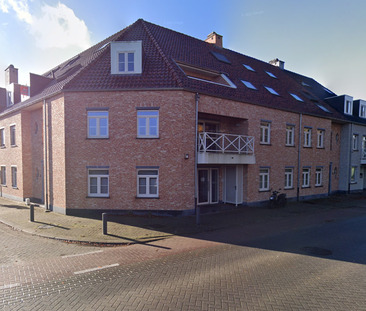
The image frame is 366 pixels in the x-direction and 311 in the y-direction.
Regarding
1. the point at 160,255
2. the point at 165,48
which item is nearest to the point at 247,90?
the point at 165,48

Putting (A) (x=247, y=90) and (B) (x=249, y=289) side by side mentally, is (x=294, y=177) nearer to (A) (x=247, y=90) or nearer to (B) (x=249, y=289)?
(A) (x=247, y=90)

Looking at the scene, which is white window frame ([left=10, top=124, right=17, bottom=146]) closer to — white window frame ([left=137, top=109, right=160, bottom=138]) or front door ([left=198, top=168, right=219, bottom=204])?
white window frame ([left=137, top=109, right=160, bottom=138])

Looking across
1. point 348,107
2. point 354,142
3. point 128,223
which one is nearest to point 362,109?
point 348,107

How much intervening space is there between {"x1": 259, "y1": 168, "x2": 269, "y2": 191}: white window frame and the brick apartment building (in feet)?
0.22

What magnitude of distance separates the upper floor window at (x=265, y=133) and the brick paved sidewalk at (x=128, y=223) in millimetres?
4573

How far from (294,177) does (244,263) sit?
41.5 ft

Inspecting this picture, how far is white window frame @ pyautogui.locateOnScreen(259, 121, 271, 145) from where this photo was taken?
1506 centimetres

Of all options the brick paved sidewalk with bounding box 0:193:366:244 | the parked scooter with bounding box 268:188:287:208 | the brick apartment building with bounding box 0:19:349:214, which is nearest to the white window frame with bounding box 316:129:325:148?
the brick apartment building with bounding box 0:19:349:214

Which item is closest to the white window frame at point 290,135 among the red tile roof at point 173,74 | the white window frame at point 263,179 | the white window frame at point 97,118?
the red tile roof at point 173,74

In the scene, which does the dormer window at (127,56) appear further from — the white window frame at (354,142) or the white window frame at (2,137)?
the white window frame at (354,142)

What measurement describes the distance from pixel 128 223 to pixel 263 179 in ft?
30.8

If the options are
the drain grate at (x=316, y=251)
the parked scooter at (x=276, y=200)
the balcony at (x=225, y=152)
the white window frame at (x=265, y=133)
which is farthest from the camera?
the white window frame at (x=265, y=133)

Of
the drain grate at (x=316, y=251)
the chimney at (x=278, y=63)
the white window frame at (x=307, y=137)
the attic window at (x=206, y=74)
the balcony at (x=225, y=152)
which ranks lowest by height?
the drain grate at (x=316, y=251)

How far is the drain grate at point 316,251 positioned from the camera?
682 cm
